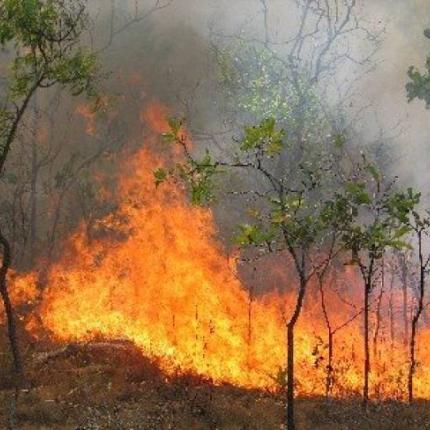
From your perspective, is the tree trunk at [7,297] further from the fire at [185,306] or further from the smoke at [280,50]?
the smoke at [280,50]

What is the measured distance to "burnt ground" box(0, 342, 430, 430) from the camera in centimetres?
1198

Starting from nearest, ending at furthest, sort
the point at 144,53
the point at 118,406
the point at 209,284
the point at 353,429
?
the point at 353,429, the point at 118,406, the point at 209,284, the point at 144,53

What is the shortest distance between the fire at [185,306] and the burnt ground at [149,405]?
3.63 ft

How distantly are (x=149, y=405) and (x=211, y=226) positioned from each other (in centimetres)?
1335

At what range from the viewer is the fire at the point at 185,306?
16.9 meters

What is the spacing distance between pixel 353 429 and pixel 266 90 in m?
17.3

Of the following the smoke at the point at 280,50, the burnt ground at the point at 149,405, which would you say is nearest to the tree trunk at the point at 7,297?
the burnt ground at the point at 149,405

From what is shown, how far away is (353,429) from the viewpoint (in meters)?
11.6

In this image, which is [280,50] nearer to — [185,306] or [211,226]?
[211,226]

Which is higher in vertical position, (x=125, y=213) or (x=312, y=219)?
(x=125, y=213)

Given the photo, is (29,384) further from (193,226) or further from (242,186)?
(242,186)

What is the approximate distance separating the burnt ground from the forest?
2.5 inches

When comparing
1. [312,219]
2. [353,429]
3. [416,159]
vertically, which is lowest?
[353,429]

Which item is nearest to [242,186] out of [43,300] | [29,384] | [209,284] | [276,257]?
[276,257]
